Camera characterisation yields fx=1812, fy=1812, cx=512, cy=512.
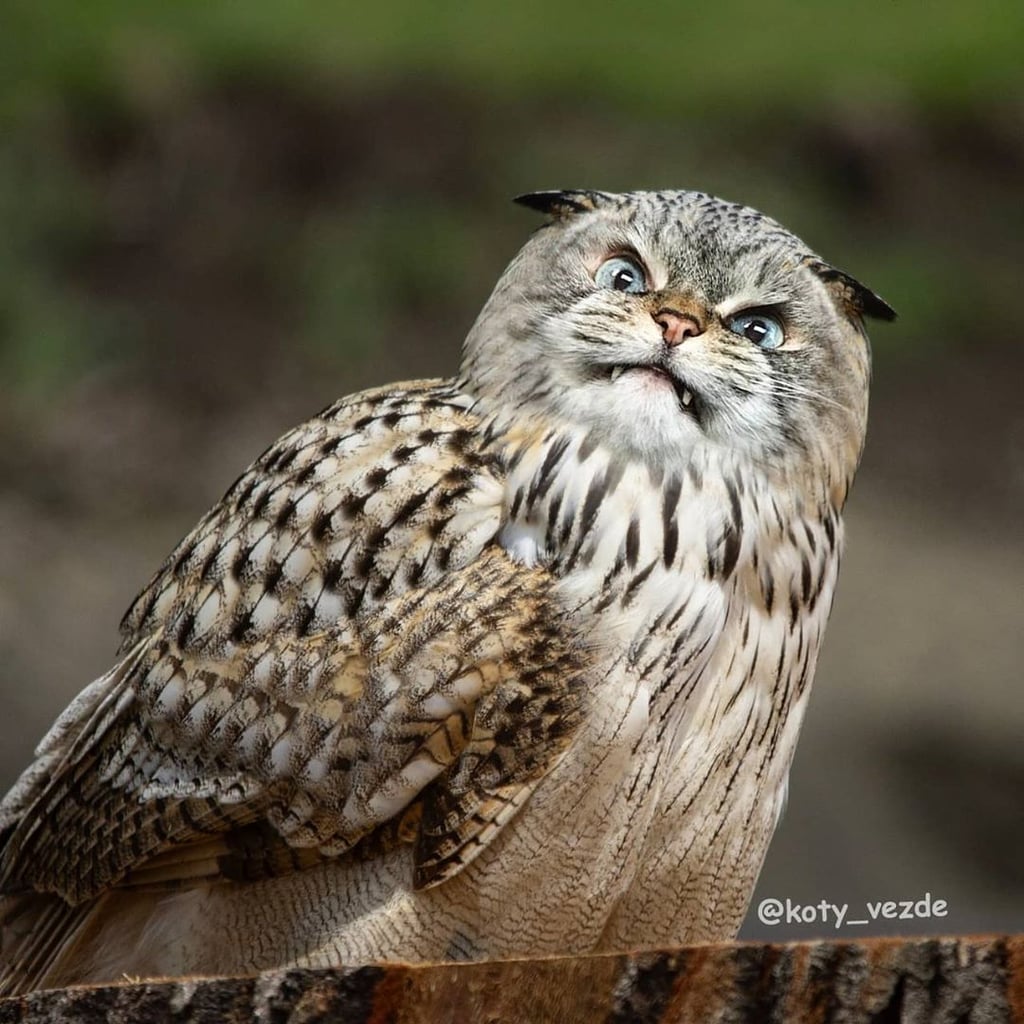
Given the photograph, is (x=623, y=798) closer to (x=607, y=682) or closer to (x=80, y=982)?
(x=607, y=682)

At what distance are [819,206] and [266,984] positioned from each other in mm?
5584

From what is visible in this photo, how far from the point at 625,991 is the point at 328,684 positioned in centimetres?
68

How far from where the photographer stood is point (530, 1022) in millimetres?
1671

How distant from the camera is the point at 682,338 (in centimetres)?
215

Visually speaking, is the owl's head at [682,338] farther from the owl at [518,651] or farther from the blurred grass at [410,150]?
the blurred grass at [410,150]

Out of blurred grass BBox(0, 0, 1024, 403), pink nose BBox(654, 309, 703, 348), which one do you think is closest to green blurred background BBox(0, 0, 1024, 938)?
blurred grass BBox(0, 0, 1024, 403)

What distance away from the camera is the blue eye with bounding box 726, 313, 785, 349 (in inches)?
88.6

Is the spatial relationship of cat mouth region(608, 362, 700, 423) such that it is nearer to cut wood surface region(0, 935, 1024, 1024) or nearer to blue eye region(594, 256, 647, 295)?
blue eye region(594, 256, 647, 295)

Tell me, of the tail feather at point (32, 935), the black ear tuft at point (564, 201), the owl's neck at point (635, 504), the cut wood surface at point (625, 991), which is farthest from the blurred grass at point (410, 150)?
the cut wood surface at point (625, 991)

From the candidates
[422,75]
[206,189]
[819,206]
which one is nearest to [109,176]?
[206,189]

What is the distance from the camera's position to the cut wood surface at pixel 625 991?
5.32 feet

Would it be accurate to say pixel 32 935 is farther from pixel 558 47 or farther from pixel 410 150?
pixel 558 47

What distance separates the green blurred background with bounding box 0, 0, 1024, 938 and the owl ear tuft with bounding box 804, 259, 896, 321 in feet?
10.8

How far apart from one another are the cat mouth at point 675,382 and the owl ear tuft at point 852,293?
0.91 ft
